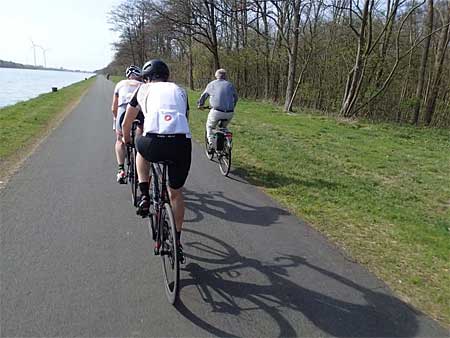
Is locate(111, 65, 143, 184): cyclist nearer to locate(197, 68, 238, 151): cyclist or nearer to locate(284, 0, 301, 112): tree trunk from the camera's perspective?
locate(197, 68, 238, 151): cyclist

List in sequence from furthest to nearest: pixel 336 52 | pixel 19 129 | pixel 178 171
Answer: pixel 336 52 < pixel 19 129 < pixel 178 171

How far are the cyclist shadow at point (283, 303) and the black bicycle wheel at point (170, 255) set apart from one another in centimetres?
15

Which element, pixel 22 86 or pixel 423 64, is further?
pixel 22 86

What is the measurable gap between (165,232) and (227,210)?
2.01 meters

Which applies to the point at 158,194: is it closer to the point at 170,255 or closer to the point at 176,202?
the point at 176,202

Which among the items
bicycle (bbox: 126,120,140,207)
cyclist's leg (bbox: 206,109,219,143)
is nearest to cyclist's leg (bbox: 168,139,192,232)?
bicycle (bbox: 126,120,140,207)

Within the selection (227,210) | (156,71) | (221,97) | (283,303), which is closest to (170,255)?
(283,303)

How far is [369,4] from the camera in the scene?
16.3 m

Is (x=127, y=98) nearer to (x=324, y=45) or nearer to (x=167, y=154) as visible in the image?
(x=167, y=154)

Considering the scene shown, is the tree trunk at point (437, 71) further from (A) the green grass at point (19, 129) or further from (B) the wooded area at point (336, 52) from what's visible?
(A) the green grass at point (19, 129)

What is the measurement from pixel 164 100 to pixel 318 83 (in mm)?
24163

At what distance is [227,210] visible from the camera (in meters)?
5.11

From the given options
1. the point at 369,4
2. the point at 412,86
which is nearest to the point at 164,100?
the point at 369,4

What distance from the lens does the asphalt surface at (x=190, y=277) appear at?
8.86 feet
